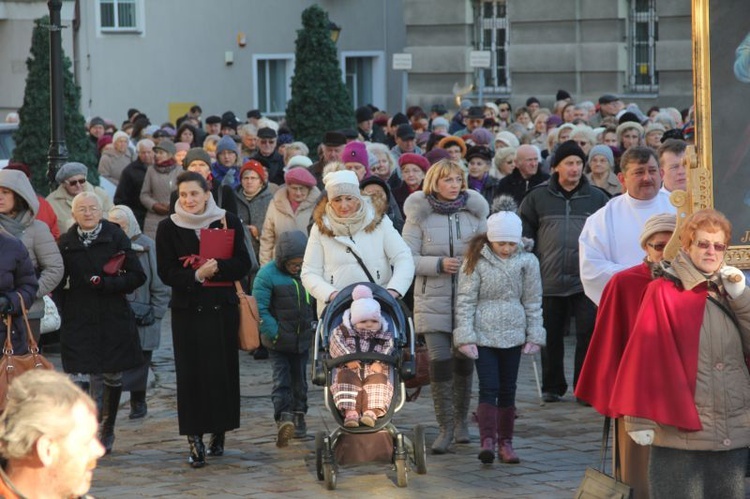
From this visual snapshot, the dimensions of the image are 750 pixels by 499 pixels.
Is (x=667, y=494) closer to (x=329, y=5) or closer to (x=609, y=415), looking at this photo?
(x=609, y=415)

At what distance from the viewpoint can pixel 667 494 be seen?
7988mm

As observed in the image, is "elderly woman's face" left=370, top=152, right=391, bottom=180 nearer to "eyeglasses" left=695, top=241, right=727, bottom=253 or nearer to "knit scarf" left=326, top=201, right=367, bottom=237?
"knit scarf" left=326, top=201, right=367, bottom=237

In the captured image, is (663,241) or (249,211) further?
(249,211)

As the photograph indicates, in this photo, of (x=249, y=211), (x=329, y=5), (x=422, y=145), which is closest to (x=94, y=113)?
(x=329, y=5)

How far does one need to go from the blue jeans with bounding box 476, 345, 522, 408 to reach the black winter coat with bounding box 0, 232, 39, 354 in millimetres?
2824

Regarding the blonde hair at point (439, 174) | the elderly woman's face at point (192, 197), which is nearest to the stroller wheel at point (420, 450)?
the blonde hair at point (439, 174)

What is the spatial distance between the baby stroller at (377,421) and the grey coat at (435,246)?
79cm

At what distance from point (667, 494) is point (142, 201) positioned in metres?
11.2

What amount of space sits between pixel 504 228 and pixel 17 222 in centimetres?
323

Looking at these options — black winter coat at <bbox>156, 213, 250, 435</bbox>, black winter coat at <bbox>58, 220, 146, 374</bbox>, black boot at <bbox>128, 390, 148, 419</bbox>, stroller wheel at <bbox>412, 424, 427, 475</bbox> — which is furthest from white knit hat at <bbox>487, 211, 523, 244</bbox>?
black boot at <bbox>128, 390, 148, 419</bbox>

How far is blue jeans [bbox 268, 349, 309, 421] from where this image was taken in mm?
11812

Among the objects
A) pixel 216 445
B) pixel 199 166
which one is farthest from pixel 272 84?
pixel 216 445

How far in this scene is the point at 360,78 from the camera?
4300 centimetres

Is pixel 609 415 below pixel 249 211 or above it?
below
